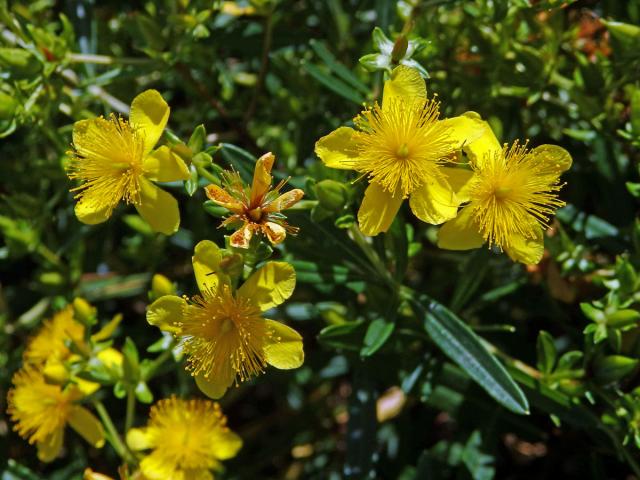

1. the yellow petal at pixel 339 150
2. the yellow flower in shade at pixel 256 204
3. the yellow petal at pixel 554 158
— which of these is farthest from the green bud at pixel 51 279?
the yellow petal at pixel 554 158

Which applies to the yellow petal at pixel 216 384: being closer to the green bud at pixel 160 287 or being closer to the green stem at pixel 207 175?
the green bud at pixel 160 287

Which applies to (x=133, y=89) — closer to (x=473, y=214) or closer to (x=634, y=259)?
(x=473, y=214)

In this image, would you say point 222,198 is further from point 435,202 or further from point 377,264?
point 377,264

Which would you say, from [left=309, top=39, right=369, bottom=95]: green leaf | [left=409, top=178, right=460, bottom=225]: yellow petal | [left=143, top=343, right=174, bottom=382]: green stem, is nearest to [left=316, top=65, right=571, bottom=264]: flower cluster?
[left=409, top=178, right=460, bottom=225]: yellow petal

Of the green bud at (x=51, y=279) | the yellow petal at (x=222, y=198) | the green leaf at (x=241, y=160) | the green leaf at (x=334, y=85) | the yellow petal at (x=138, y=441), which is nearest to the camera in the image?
the yellow petal at (x=222, y=198)

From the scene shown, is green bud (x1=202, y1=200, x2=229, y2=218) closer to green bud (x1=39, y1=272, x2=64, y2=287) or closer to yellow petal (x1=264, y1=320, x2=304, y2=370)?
yellow petal (x1=264, y1=320, x2=304, y2=370)
